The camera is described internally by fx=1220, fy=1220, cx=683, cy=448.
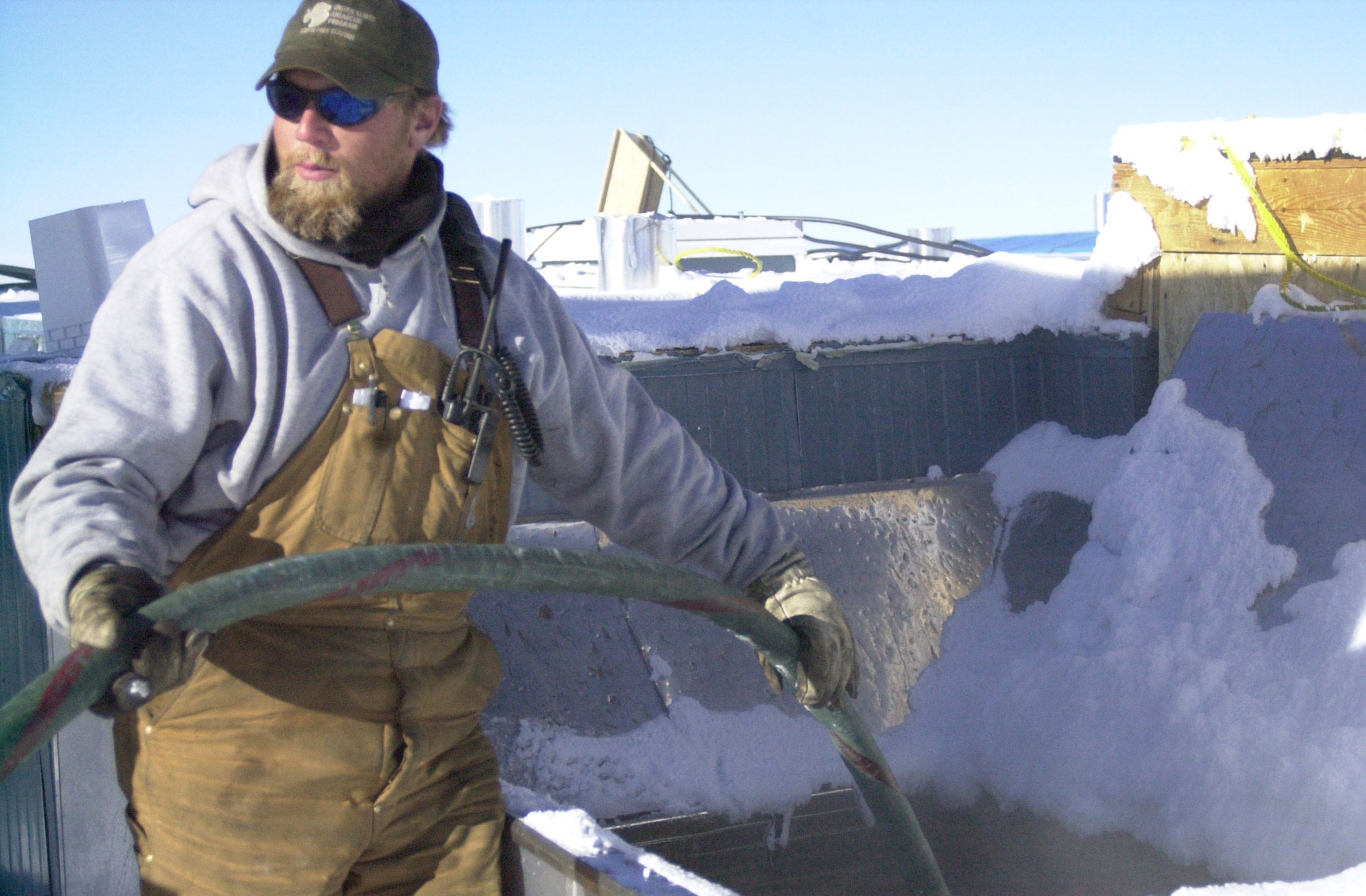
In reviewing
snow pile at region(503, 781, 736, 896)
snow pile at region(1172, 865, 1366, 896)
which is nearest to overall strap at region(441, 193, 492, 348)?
snow pile at region(503, 781, 736, 896)

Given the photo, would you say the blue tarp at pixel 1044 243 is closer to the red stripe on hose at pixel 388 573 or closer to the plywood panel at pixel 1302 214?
the plywood panel at pixel 1302 214

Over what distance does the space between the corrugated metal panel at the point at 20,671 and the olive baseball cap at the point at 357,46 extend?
152cm

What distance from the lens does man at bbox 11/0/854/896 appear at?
153 cm

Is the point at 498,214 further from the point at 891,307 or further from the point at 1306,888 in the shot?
the point at 1306,888

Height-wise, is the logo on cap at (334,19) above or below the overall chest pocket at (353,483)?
above

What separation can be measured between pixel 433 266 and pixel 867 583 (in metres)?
2.31

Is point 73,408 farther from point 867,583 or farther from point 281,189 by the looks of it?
point 867,583

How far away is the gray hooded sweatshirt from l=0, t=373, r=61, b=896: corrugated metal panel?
135cm

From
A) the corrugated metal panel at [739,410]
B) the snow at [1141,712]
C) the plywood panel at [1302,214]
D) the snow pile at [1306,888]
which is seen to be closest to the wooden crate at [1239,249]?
the plywood panel at [1302,214]

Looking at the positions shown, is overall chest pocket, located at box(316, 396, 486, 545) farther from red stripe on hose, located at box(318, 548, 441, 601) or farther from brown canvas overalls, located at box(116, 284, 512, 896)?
red stripe on hose, located at box(318, 548, 441, 601)

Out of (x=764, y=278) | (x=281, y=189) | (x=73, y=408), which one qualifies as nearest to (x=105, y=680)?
(x=73, y=408)

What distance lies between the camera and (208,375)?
154cm

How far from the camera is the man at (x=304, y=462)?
1.53 meters

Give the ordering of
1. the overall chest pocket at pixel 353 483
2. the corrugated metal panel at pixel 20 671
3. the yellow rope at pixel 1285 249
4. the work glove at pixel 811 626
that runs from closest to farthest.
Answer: the overall chest pocket at pixel 353 483
the work glove at pixel 811 626
the corrugated metal panel at pixel 20 671
the yellow rope at pixel 1285 249
